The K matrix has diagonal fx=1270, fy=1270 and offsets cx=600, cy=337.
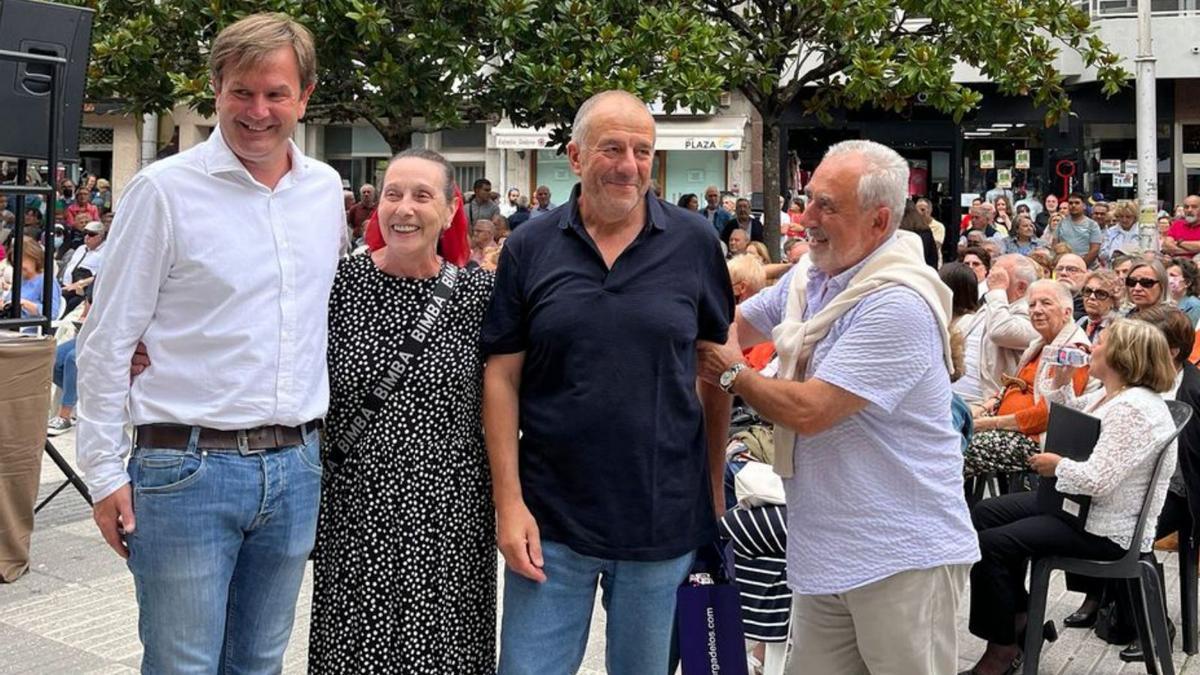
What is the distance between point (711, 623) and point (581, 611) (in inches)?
14.2

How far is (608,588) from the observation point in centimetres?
314

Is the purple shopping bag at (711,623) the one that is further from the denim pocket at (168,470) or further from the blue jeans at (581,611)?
the denim pocket at (168,470)

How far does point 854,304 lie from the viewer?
9.74 feet

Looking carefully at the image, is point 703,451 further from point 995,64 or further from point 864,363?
point 995,64

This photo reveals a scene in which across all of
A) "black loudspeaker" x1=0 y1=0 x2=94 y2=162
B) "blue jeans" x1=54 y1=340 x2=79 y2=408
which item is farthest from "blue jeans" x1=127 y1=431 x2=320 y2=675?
"blue jeans" x1=54 y1=340 x2=79 y2=408

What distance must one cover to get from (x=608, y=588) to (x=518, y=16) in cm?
928

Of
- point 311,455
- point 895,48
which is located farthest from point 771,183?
point 311,455

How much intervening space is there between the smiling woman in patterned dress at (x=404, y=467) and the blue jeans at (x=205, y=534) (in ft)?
0.49

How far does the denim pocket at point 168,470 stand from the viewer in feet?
9.18

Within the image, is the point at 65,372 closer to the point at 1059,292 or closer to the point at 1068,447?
the point at 1059,292

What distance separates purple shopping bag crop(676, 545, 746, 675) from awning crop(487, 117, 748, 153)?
23.4 meters

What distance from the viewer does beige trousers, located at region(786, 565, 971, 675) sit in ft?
9.80

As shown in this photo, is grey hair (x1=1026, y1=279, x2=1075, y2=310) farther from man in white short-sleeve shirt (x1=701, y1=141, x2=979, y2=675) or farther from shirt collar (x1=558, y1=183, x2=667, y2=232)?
shirt collar (x1=558, y1=183, x2=667, y2=232)

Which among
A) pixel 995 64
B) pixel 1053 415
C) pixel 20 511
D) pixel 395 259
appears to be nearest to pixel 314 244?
pixel 395 259
